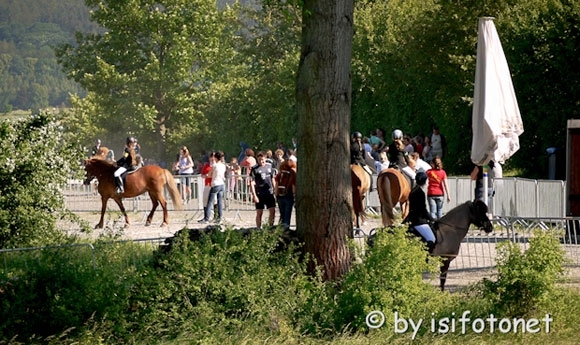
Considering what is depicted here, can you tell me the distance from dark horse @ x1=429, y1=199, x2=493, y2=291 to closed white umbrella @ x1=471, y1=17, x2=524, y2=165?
5.19 meters

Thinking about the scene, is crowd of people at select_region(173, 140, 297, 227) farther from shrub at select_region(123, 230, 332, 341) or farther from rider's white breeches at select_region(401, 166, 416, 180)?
shrub at select_region(123, 230, 332, 341)

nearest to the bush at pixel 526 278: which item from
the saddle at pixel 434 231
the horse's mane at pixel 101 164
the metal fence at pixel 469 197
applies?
the saddle at pixel 434 231

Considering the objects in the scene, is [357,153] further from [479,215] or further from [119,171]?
[479,215]

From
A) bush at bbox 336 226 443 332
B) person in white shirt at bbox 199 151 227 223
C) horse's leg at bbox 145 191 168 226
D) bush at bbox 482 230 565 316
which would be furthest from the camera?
horse's leg at bbox 145 191 168 226

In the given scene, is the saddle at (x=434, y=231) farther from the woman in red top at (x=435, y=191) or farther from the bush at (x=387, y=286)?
the woman in red top at (x=435, y=191)

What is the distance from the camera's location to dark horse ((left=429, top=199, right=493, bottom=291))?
1628 centimetres

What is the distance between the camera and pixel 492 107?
22.2m

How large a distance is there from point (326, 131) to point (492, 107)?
8893 mm

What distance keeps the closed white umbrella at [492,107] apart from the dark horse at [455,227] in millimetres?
5193

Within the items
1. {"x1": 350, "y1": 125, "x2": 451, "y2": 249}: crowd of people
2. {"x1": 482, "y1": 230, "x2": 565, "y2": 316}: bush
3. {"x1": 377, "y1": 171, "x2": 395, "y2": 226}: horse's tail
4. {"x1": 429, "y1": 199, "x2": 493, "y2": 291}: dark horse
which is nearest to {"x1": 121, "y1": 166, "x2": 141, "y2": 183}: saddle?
{"x1": 350, "y1": 125, "x2": 451, "y2": 249}: crowd of people

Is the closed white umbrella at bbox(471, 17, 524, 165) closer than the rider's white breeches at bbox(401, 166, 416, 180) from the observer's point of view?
Yes

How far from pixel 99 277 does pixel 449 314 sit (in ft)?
11.2

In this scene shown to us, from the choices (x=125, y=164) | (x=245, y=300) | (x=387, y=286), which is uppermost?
(x=125, y=164)

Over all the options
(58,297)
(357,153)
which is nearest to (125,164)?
(357,153)
